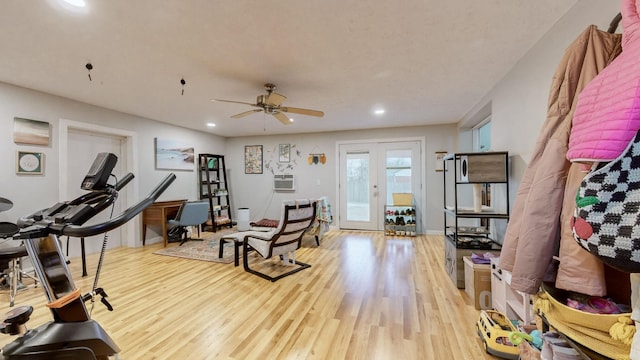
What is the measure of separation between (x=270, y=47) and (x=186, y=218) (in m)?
3.50

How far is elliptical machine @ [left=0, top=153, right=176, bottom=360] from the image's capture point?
3.52 ft

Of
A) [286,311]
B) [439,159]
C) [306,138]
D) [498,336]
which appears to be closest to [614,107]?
[498,336]

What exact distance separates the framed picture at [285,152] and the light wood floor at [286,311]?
3202 millimetres

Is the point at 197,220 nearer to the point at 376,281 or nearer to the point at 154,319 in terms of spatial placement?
the point at 154,319

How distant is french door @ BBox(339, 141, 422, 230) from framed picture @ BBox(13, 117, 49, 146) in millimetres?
4786

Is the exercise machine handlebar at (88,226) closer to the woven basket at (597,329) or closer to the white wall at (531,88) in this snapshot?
the woven basket at (597,329)

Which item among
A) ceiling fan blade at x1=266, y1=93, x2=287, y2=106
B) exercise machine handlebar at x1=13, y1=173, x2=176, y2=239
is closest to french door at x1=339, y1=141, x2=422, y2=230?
ceiling fan blade at x1=266, y1=93, x2=287, y2=106

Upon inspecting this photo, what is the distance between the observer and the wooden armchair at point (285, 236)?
2.96 metres

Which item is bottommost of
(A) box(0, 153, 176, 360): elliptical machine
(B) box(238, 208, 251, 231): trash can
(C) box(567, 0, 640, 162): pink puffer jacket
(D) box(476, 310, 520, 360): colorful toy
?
(D) box(476, 310, 520, 360): colorful toy

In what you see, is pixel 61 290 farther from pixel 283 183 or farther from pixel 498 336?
→ pixel 283 183

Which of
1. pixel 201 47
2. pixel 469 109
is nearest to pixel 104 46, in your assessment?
pixel 201 47

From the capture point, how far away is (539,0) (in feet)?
A: 5.09

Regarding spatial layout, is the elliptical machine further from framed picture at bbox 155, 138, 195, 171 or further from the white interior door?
framed picture at bbox 155, 138, 195, 171

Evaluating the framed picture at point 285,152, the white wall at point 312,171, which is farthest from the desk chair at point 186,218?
the framed picture at point 285,152
